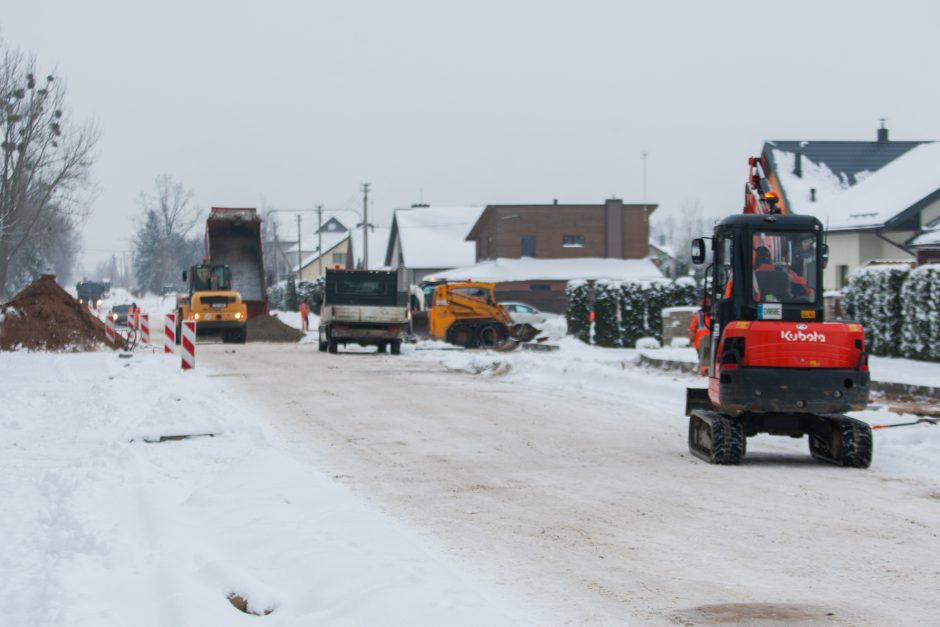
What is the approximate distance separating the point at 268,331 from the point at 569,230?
30335 millimetres

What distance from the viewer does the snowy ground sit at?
6207 mm

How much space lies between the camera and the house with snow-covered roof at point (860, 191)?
42.3 meters

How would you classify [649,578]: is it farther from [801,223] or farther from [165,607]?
[801,223]

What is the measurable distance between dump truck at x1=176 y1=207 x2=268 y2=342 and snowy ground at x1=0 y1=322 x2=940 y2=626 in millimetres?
24307

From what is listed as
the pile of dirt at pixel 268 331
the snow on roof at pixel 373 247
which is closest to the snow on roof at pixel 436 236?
the snow on roof at pixel 373 247

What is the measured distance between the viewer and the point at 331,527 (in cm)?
799

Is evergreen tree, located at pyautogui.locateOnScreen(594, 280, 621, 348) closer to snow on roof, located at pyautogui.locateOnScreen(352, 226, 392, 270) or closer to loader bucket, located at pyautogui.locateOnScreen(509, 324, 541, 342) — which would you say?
loader bucket, located at pyautogui.locateOnScreen(509, 324, 541, 342)

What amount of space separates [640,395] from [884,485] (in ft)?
32.3

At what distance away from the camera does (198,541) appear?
771 centimetres

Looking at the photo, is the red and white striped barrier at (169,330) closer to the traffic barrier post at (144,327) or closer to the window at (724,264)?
the traffic barrier post at (144,327)

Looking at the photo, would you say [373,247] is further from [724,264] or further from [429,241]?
[724,264]

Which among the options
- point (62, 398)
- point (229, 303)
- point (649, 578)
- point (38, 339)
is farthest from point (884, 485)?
point (229, 303)

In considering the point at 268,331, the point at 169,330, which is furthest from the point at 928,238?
the point at 169,330

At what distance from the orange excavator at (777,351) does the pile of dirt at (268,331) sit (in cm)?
3387
